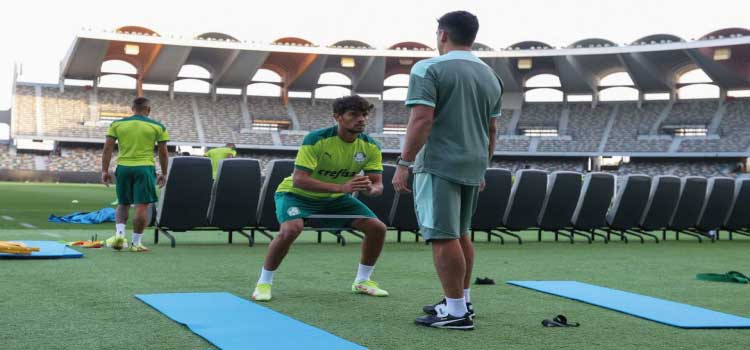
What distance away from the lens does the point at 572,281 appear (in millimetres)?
6316

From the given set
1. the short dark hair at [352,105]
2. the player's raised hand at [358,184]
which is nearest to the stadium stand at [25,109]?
the short dark hair at [352,105]

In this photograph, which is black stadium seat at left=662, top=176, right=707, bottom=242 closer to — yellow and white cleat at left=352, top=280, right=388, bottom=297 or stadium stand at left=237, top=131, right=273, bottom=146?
yellow and white cleat at left=352, top=280, right=388, bottom=297

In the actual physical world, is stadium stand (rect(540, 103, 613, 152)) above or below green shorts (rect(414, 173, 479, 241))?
below

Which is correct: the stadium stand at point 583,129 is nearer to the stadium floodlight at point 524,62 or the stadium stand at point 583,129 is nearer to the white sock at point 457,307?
the stadium floodlight at point 524,62

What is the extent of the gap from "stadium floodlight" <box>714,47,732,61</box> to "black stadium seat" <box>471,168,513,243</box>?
38.5m

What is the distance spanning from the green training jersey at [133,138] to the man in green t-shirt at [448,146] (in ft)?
14.9

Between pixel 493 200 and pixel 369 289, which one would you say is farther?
pixel 493 200

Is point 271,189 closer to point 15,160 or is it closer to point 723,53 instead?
point 723,53

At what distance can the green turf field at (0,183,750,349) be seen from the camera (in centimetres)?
369

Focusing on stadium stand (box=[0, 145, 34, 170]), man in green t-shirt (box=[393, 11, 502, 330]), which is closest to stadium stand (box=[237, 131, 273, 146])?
stadium stand (box=[0, 145, 34, 170])

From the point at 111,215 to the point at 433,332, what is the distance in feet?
36.5

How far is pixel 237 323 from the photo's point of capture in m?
3.94

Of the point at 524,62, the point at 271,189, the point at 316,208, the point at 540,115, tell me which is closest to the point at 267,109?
the point at 524,62

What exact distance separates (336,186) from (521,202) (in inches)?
236
